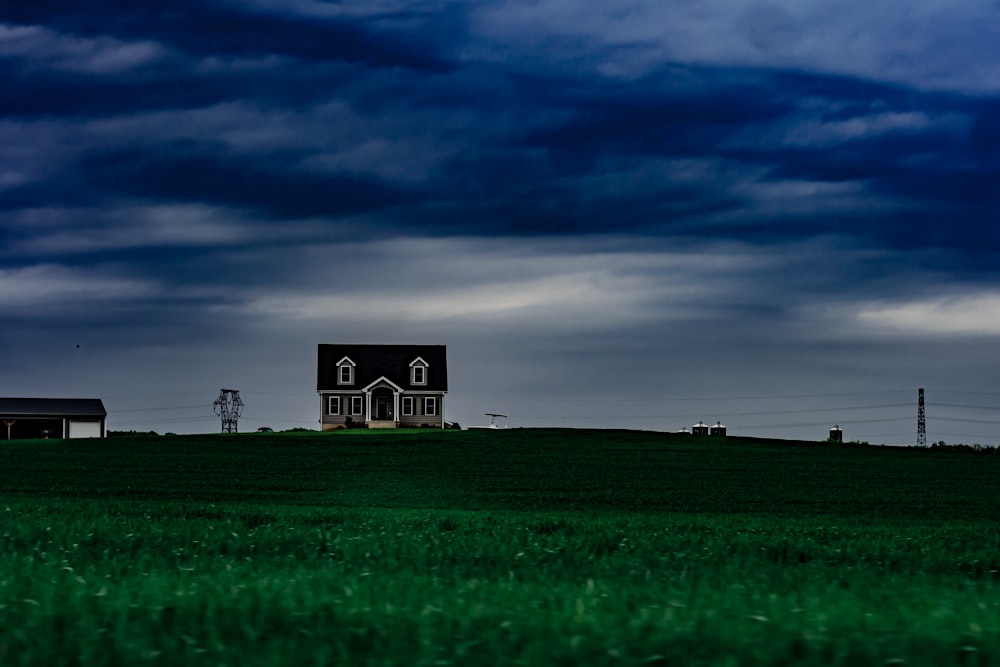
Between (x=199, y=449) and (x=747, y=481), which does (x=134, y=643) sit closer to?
(x=747, y=481)

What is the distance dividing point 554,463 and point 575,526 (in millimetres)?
39581

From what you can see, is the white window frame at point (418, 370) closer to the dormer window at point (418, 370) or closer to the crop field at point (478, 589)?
the dormer window at point (418, 370)

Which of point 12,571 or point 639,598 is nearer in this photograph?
point 639,598

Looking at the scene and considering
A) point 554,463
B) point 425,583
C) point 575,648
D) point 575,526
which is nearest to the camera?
point 575,648

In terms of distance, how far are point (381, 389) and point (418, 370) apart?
12.5 feet

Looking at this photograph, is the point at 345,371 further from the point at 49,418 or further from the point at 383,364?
the point at 49,418

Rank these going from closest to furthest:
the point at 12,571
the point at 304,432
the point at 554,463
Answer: the point at 12,571 < the point at 554,463 < the point at 304,432

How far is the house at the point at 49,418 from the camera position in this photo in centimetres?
10112

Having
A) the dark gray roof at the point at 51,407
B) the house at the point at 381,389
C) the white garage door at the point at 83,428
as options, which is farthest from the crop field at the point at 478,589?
the white garage door at the point at 83,428

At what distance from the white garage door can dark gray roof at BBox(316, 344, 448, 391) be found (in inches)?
995

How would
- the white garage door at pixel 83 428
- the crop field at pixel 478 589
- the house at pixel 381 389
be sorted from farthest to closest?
the white garage door at pixel 83 428, the house at pixel 381 389, the crop field at pixel 478 589

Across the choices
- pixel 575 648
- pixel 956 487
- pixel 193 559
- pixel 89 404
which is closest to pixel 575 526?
pixel 193 559

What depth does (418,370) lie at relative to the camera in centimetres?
9562

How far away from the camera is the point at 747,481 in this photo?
47594 millimetres
